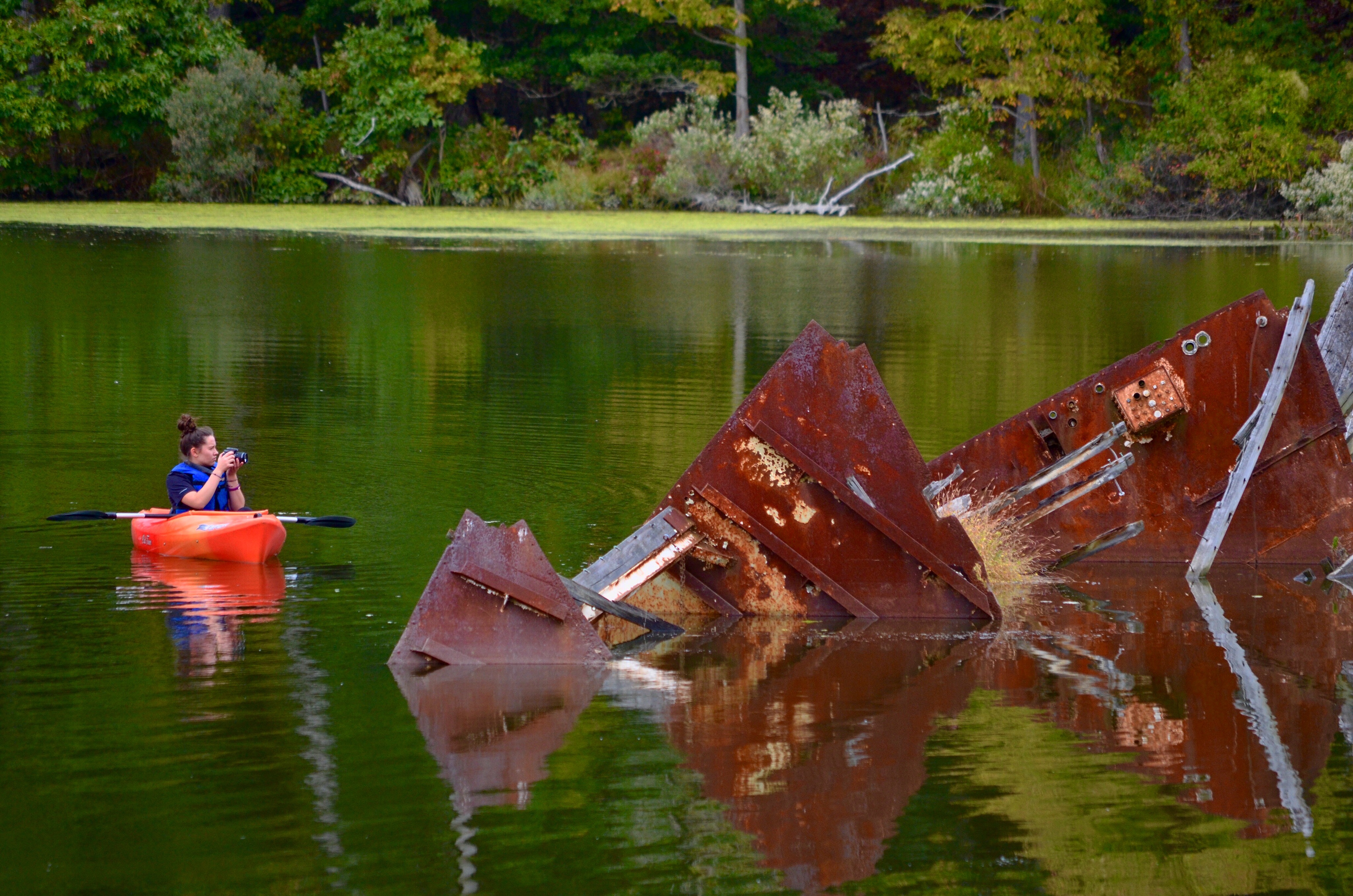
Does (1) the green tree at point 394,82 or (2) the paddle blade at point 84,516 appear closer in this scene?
(2) the paddle blade at point 84,516

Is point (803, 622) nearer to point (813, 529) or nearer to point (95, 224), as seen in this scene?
point (813, 529)

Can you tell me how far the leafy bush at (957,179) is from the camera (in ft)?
151

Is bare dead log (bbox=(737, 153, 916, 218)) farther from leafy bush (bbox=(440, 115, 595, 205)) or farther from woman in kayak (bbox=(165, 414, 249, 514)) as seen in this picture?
woman in kayak (bbox=(165, 414, 249, 514))

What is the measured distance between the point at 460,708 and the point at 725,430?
2133 mm

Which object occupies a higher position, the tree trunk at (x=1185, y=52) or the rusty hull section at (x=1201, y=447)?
Answer: the tree trunk at (x=1185, y=52)

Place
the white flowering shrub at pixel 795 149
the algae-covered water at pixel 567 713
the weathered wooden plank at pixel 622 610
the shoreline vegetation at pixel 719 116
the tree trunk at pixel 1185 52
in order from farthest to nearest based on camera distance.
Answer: the tree trunk at pixel 1185 52 < the white flowering shrub at pixel 795 149 < the shoreline vegetation at pixel 719 116 < the weathered wooden plank at pixel 622 610 < the algae-covered water at pixel 567 713

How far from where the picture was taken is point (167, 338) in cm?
2061

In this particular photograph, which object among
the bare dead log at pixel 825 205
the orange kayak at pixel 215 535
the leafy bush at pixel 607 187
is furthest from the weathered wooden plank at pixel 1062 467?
the leafy bush at pixel 607 187

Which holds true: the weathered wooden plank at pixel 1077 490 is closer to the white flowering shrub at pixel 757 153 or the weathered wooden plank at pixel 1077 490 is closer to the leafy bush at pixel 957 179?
the white flowering shrub at pixel 757 153

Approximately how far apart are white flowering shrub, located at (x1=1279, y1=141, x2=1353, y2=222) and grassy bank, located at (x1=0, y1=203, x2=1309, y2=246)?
104cm

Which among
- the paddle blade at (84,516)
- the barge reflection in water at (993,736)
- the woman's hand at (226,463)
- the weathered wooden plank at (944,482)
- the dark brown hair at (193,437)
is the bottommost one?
the barge reflection in water at (993,736)

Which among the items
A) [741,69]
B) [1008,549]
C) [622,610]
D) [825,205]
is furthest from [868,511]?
[741,69]

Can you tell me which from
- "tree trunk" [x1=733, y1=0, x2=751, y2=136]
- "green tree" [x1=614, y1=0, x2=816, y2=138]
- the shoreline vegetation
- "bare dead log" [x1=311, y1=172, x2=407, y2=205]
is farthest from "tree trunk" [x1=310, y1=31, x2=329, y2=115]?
"tree trunk" [x1=733, y1=0, x2=751, y2=136]

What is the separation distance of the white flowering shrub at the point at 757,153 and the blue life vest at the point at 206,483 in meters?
35.8
